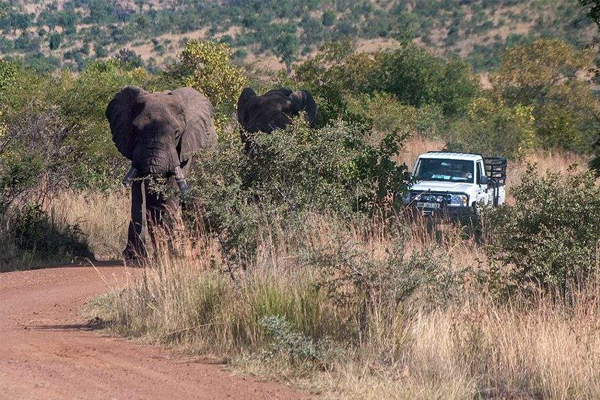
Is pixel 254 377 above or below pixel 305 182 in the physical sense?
below

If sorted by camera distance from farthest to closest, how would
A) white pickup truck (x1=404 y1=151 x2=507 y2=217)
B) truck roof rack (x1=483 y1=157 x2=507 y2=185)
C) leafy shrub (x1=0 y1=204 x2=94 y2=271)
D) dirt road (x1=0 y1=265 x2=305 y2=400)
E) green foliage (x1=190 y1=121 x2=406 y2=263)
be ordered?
truck roof rack (x1=483 y1=157 x2=507 y2=185) → white pickup truck (x1=404 y1=151 x2=507 y2=217) → leafy shrub (x1=0 y1=204 x2=94 y2=271) → green foliage (x1=190 y1=121 x2=406 y2=263) → dirt road (x1=0 y1=265 x2=305 y2=400)

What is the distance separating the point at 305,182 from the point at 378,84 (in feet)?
88.3

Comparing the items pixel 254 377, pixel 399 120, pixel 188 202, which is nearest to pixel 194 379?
pixel 254 377

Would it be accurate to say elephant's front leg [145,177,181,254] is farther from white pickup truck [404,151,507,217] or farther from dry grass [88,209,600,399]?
white pickup truck [404,151,507,217]

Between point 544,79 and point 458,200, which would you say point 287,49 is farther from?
point 458,200

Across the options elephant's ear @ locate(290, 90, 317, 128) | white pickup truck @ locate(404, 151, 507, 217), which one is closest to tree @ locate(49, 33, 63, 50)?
white pickup truck @ locate(404, 151, 507, 217)

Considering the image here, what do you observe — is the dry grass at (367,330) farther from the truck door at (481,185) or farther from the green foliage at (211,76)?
the green foliage at (211,76)

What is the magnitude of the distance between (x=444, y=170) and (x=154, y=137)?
26.1 feet

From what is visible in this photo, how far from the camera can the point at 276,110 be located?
19.0 meters

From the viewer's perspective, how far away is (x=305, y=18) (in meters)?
82.9

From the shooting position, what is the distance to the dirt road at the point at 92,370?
8156 mm

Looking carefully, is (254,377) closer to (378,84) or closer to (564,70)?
(378,84)

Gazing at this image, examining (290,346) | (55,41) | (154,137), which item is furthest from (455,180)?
(55,41)

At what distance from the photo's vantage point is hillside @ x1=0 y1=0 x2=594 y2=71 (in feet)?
236
